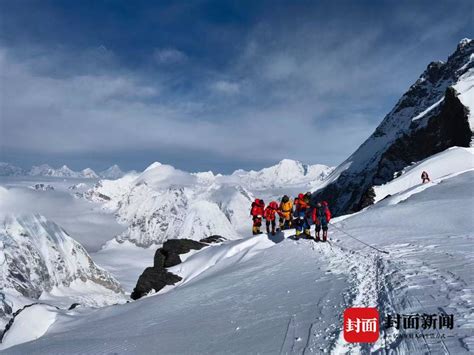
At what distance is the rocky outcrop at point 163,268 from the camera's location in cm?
2491

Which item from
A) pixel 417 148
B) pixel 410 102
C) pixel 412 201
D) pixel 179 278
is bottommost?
pixel 179 278

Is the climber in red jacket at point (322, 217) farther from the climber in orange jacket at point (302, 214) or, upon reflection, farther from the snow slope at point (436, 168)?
the snow slope at point (436, 168)

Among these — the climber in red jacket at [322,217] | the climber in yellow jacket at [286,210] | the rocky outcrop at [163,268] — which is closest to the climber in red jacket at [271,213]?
the climber in yellow jacket at [286,210]

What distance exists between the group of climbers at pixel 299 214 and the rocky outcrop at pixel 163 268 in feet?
24.7

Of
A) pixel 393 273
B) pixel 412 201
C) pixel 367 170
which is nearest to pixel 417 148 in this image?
pixel 367 170

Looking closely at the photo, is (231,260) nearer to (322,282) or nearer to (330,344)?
(322,282)

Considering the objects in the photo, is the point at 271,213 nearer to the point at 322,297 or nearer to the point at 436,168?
the point at 322,297

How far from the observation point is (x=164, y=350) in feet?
32.1

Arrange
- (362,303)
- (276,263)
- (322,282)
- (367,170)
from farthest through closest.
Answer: (367,170)
(276,263)
(322,282)
(362,303)

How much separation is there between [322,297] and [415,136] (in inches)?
4513

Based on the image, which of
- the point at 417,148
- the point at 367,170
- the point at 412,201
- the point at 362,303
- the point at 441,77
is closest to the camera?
the point at 362,303

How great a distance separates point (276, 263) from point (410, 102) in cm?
21325

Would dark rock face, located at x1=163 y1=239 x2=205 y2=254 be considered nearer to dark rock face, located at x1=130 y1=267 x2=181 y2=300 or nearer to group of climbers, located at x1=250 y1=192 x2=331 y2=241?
dark rock face, located at x1=130 y1=267 x2=181 y2=300

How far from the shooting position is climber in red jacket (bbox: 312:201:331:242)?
19.7 m
